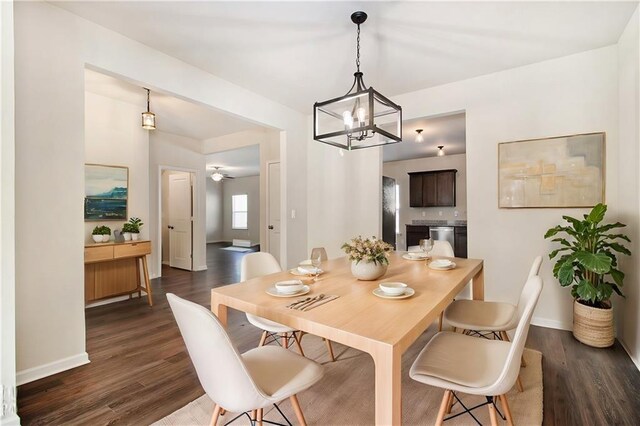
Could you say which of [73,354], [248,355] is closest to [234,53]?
[248,355]

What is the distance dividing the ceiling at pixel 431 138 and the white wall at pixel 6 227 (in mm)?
3625

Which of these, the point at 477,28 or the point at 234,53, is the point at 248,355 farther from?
the point at 477,28

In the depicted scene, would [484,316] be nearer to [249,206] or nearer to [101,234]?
[101,234]

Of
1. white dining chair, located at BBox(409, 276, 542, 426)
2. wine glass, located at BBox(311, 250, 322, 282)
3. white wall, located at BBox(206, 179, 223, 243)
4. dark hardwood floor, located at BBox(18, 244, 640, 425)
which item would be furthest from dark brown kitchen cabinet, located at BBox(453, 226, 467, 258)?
white wall, located at BBox(206, 179, 223, 243)

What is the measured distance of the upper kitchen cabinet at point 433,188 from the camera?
23.2ft

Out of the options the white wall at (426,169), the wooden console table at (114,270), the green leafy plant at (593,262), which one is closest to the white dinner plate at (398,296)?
the green leafy plant at (593,262)

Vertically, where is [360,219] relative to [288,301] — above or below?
above

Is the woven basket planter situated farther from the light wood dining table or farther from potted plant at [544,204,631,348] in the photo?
the light wood dining table

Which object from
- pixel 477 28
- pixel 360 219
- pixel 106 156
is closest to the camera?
pixel 477 28

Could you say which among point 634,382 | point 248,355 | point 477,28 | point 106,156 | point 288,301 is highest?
point 477,28

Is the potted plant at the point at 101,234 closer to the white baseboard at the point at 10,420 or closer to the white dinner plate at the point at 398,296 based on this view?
the white baseboard at the point at 10,420

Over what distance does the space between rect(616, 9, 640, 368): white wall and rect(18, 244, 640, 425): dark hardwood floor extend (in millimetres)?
240

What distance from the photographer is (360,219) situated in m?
4.46

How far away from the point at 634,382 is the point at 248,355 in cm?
257
